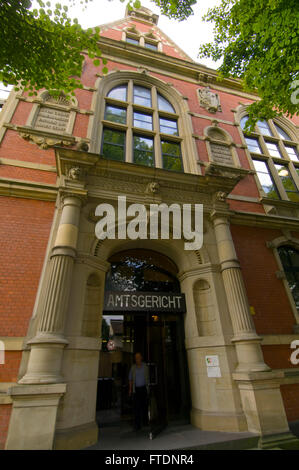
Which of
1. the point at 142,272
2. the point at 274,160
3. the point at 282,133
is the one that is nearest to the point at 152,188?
the point at 142,272

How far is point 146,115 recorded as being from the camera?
10102mm

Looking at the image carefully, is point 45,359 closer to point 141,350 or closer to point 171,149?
point 141,350

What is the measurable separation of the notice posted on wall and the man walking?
152 centimetres

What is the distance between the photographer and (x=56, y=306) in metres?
4.63

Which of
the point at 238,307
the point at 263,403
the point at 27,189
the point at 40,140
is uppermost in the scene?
the point at 40,140

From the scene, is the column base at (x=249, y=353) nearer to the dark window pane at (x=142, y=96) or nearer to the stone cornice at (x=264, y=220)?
the stone cornice at (x=264, y=220)

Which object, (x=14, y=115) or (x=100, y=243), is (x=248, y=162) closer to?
(x=100, y=243)

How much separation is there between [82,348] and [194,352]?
294 cm

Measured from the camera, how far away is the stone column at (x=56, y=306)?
13.4ft

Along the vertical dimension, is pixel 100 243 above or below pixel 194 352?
above

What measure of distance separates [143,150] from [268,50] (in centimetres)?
499

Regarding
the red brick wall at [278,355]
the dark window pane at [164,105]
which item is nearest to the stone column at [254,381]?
the red brick wall at [278,355]

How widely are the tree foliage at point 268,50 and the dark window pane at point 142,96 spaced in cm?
338
